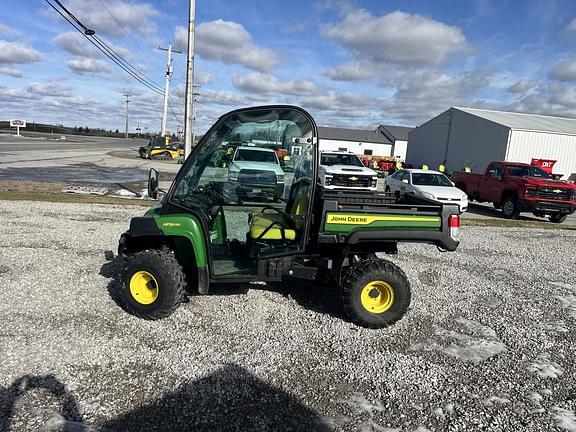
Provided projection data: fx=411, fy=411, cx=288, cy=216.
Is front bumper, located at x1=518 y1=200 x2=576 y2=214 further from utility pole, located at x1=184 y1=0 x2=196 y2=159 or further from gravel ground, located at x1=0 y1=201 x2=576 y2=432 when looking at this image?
utility pole, located at x1=184 y1=0 x2=196 y2=159

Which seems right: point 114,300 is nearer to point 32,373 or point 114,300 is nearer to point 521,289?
point 32,373

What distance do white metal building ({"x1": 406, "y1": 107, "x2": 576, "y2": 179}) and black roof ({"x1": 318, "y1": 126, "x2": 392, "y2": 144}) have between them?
23004 millimetres

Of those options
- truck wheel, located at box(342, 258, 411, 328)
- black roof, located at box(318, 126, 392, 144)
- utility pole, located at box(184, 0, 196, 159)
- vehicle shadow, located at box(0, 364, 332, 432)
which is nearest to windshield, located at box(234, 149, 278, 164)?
truck wheel, located at box(342, 258, 411, 328)

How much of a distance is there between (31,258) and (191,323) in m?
3.30

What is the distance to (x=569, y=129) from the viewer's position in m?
33.0

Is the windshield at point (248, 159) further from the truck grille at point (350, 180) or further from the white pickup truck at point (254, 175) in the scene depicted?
the truck grille at point (350, 180)

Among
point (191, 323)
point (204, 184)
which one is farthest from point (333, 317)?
point (204, 184)

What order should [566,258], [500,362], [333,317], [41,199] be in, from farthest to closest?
1. [41,199]
2. [566,258]
3. [333,317]
4. [500,362]

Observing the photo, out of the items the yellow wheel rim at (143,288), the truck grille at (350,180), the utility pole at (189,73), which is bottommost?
the yellow wheel rim at (143,288)

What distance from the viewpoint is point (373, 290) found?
434cm

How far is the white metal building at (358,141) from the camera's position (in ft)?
194

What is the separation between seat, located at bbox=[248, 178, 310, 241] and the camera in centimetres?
426

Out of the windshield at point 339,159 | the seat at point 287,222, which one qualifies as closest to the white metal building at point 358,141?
the windshield at point 339,159

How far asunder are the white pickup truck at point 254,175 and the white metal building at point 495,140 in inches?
1153
